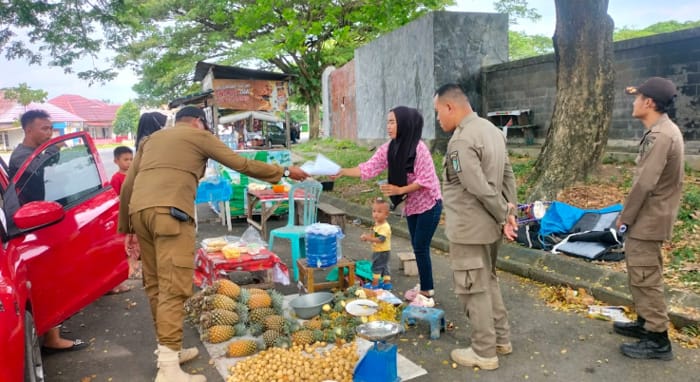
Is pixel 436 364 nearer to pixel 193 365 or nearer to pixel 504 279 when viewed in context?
pixel 193 365

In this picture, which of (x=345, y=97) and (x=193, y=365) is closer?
(x=193, y=365)

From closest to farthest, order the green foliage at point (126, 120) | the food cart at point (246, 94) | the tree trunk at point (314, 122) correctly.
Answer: the food cart at point (246, 94), the tree trunk at point (314, 122), the green foliage at point (126, 120)

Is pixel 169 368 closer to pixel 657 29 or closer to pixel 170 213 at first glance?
pixel 170 213

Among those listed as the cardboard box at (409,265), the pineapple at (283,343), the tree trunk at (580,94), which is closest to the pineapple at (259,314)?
the pineapple at (283,343)

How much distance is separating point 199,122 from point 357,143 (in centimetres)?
1561

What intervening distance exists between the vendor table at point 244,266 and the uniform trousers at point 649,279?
10.8ft

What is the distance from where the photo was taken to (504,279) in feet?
18.9

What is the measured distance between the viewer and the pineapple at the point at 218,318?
4.32 m

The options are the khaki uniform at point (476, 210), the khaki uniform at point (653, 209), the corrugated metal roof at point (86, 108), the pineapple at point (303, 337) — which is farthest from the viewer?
the corrugated metal roof at point (86, 108)

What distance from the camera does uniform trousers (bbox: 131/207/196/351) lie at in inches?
137

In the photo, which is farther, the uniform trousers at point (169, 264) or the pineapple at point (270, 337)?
the pineapple at point (270, 337)

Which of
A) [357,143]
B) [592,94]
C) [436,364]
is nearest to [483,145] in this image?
[436,364]

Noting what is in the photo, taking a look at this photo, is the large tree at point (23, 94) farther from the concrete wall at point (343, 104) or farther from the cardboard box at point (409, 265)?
the cardboard box at point (409, 265)

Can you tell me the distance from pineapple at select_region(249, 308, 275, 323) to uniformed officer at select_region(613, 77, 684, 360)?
2923 mm
